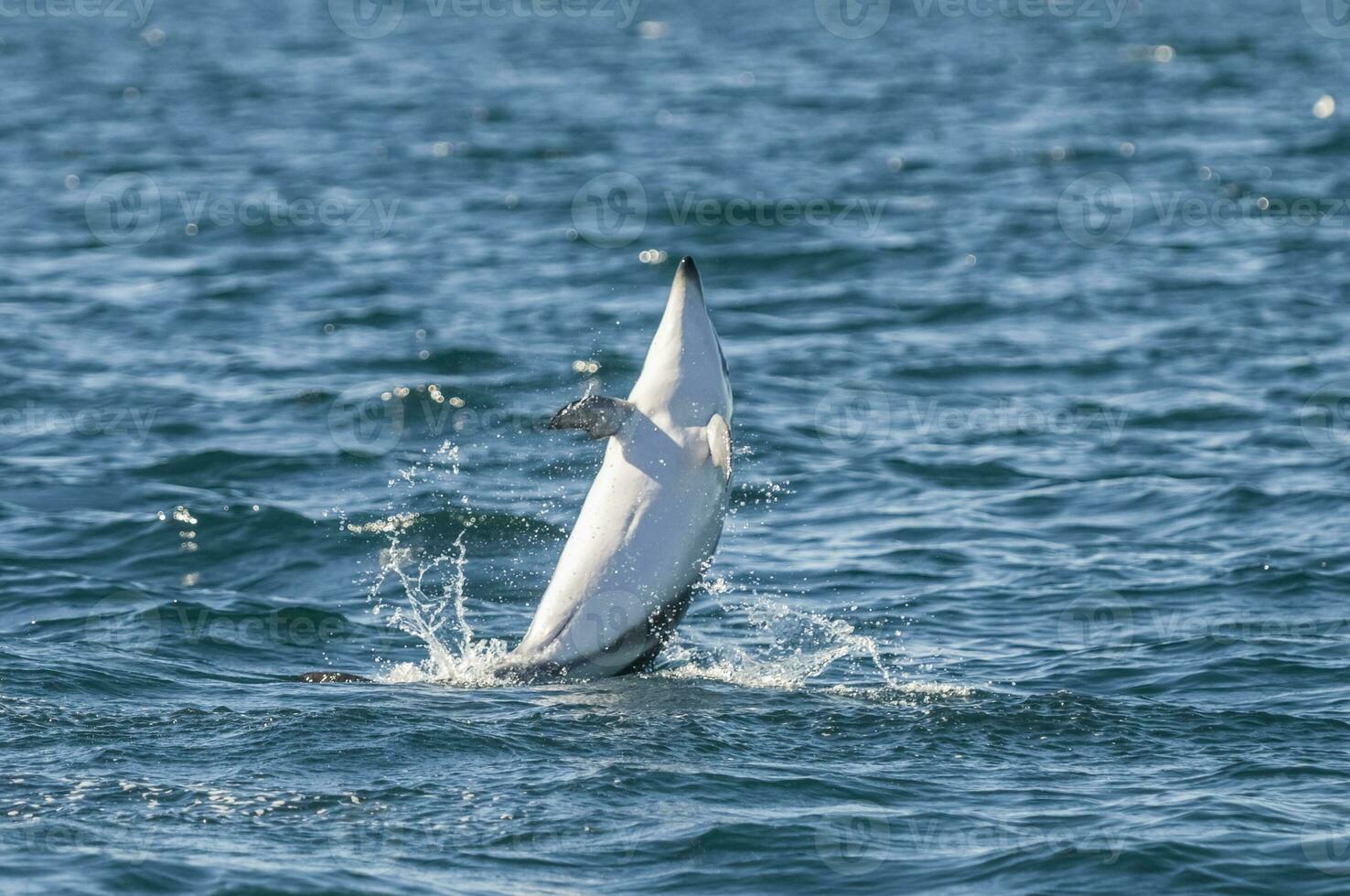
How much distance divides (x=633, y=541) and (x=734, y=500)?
560 cm

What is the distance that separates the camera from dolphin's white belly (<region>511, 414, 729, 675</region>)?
12453 millimetres

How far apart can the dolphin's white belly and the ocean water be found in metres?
0.29

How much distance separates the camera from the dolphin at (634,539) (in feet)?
40.9

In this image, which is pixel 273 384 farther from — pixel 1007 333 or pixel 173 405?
pixel 1007 333

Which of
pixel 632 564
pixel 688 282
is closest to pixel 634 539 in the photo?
pixel 632 564

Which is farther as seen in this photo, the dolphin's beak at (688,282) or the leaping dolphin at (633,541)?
the dolphin's beak at (688,282)

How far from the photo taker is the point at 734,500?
1805 centimetres

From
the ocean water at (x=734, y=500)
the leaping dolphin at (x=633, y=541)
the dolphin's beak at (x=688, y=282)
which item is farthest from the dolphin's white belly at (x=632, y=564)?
the dolphin's beak at (x=688, y=282)

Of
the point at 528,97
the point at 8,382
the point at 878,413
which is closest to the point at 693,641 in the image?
the point at 878,413

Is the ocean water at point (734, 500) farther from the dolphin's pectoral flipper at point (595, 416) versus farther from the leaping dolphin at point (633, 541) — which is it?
the dolphin's pectoral flipper at point (595, 416)

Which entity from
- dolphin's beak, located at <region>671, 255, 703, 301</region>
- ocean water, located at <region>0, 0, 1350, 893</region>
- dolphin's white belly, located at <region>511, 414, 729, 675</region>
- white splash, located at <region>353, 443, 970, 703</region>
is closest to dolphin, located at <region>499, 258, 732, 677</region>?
dolphin's white belly, located at <region>511, 414, 729, 675</region>

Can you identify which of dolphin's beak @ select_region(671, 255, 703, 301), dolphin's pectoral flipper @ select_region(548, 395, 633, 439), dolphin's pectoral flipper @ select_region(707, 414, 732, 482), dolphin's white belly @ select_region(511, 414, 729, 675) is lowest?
dolphin's white belly @ select_region(511, 414, 729, 675)

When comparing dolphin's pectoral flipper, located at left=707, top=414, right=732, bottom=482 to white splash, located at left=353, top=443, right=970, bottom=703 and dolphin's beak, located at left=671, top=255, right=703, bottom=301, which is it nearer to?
dolphin's beak, located at left=671, top=255, right=703, bottom=301

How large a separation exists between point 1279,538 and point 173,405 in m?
11.3
